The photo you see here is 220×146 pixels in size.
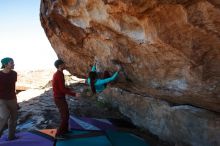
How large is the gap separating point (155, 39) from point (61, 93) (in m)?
2.62

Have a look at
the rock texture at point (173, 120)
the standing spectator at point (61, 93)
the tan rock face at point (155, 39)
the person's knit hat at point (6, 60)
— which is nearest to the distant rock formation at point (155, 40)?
the tan rock face at point (155, 39)

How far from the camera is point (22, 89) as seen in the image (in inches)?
660

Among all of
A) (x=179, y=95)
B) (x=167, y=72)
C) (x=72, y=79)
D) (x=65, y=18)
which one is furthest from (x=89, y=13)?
(x=72, y=79)

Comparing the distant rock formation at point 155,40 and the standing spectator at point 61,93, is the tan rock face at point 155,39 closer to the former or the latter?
the distant rock formation at point 155,40

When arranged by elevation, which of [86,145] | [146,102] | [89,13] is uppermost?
[89,13]

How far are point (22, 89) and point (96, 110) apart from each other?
6.87 metres

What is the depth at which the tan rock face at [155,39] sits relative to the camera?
198 inches

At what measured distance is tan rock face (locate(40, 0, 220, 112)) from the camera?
5.04 m

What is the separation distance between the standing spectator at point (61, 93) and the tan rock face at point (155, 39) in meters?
1.13

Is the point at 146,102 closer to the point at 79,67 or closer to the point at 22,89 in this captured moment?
the point at 79,67

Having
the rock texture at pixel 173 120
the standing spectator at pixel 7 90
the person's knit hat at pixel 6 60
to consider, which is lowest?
the rock texture at pixel 173 120

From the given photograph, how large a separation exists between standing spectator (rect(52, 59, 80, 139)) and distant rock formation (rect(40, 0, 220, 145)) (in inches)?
44.7

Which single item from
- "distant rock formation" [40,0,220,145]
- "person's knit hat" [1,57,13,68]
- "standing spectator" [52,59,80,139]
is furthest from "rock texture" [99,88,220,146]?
"person's knit hat" [1,57,13,68]

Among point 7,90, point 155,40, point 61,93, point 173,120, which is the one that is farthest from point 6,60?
point 173,120
